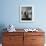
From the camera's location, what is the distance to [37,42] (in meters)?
3.50

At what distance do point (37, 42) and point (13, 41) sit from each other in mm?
690

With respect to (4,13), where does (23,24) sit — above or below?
below

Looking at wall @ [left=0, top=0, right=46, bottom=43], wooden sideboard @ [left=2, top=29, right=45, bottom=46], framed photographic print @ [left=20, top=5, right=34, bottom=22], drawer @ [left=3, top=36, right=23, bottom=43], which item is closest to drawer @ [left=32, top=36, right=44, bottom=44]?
wooden sideboard @ [left=2, top=29, right=45, bottom=46]

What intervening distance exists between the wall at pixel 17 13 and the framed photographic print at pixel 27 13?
4.0 inches

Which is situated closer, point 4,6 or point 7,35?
point 7,35

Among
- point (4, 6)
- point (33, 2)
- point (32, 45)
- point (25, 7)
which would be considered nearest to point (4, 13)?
point (4, 6)

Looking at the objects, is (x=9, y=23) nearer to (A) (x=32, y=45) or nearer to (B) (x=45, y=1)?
(A) (x=32, y=45)

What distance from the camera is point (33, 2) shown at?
3949 mm

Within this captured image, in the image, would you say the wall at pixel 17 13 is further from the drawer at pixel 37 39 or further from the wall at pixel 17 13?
the drawer at pixel 37 39

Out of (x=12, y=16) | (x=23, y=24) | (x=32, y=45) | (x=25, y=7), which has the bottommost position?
(x=32, y=45)

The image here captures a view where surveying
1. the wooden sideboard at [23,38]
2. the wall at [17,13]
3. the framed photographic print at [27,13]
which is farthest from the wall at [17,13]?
the wooden sideboard at [23,38]

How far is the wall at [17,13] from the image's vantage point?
395 centimetres

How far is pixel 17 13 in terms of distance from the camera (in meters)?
3.97

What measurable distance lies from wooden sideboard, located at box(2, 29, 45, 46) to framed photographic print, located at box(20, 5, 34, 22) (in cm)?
64
